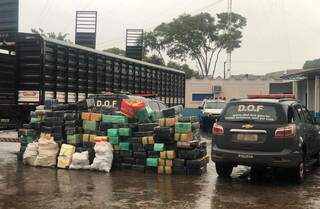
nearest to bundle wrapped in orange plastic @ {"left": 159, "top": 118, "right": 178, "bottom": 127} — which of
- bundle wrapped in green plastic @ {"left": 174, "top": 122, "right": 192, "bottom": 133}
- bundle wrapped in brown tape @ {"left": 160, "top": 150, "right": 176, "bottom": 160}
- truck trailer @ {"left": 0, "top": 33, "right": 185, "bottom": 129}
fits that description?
bundle wrapped in green plastic @ {"left": 174, "top": 122, "right": 192, "bottom": 133}

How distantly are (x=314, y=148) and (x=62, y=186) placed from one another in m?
5.68

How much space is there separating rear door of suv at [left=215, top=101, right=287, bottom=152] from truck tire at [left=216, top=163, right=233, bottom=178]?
→ 676 mm

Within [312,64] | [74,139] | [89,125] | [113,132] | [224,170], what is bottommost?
[224,170]

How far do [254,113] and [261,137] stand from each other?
0.52 m

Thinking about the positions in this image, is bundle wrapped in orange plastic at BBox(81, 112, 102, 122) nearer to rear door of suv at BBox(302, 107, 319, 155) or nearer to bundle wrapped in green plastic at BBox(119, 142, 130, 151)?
bundle wrapped in green plastic at BBox(119, 142, 130, 151)

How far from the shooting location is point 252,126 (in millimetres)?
9742

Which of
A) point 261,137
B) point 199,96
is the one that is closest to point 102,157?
point 261,137

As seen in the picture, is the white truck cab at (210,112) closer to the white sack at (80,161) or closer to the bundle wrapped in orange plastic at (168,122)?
the bundle wrapped in orange plastic at (168,122)

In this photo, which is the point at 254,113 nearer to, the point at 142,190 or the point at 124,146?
the point at 142,190

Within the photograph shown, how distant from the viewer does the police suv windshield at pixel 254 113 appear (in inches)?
384

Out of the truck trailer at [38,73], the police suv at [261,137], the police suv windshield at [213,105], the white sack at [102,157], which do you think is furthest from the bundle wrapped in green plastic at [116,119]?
the police suv windshield at [213,105]

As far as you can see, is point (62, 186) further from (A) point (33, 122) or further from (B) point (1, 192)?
(A) point (33, 122)

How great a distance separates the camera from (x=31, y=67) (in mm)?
16172

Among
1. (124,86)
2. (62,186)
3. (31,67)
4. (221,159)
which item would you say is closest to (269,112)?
(221,159)
